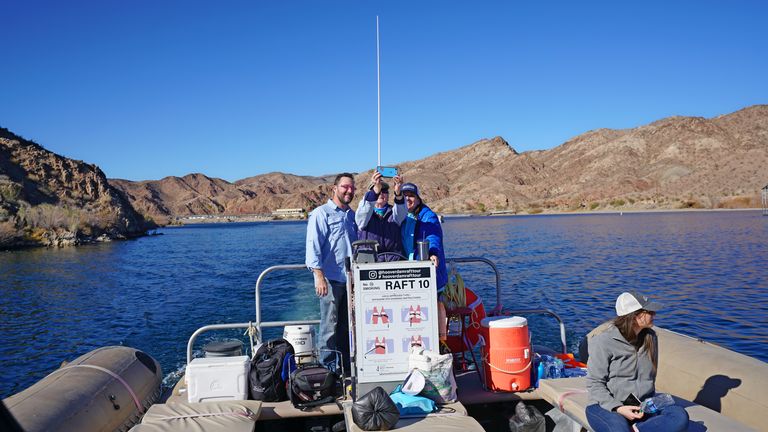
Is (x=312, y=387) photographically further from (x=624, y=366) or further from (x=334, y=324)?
(x=624, y=366)

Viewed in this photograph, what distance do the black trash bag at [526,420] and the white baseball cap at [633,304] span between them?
68.7 inches

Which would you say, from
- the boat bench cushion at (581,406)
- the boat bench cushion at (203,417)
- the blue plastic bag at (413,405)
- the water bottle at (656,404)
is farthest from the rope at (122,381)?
the water bottle at (656,404)

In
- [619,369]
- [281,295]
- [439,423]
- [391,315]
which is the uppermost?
[391,315]

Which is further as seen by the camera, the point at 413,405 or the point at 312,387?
the point at 312,387

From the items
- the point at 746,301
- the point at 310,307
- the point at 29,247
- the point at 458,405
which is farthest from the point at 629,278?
the point at 29,247

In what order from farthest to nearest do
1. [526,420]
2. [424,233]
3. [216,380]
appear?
1. [424,233]
2. [216,380]
3. [526,420]

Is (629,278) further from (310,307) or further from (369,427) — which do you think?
(369,427)

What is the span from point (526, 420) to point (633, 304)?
6.32ft

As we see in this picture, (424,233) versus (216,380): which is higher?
(424,233)

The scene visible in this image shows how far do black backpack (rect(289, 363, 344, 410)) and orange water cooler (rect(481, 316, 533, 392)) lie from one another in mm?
1735

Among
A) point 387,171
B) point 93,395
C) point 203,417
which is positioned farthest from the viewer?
point 387,171

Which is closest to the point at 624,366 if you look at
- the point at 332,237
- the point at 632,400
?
the point at 632,400

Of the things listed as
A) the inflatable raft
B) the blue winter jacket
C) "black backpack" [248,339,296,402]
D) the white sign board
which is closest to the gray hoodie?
the white sign board

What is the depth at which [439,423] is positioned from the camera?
504cm
